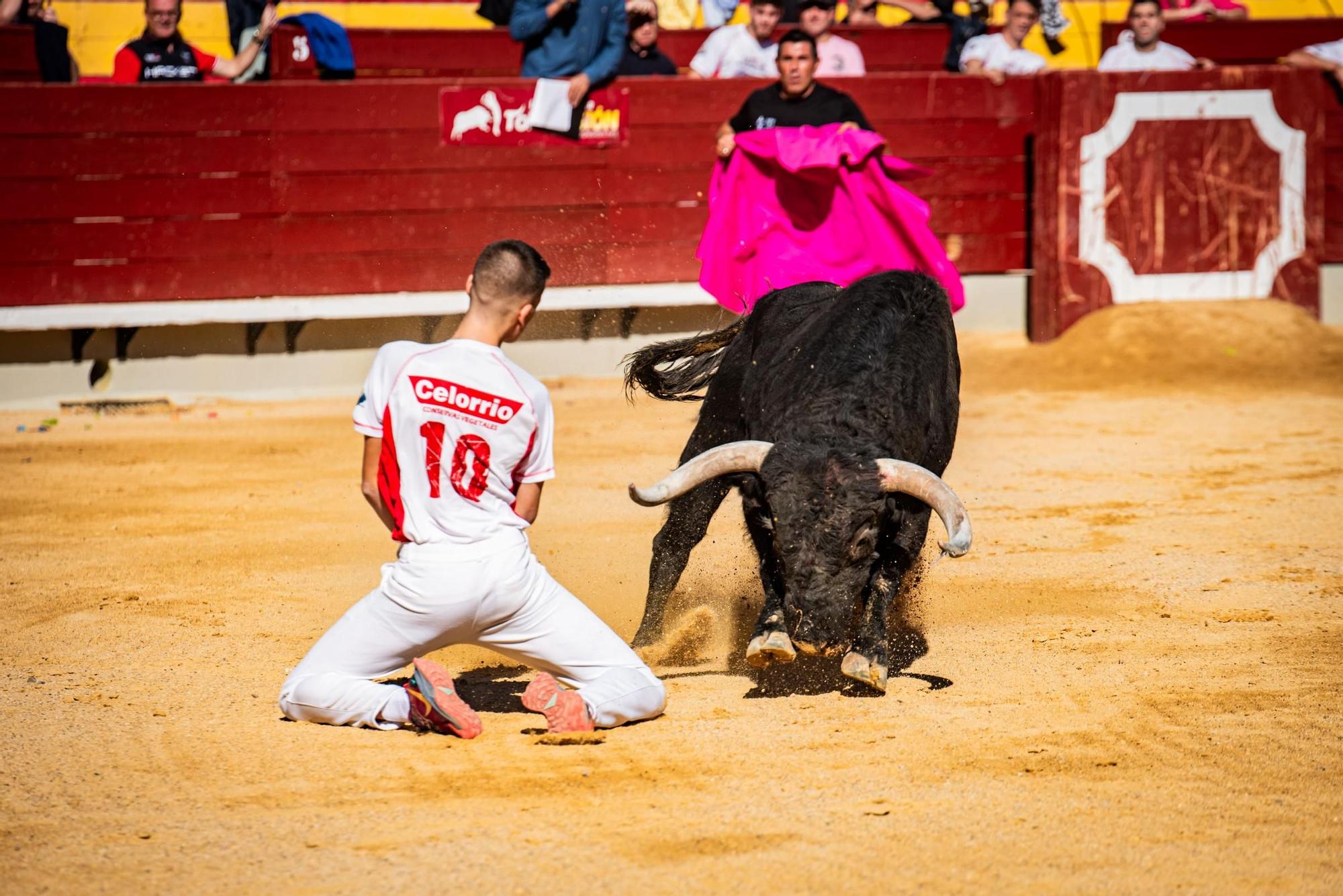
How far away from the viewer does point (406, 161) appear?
8.19 metres

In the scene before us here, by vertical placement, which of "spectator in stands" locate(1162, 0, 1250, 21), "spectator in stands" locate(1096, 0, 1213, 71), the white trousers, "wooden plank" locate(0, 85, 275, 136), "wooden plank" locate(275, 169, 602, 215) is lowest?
the white trousers

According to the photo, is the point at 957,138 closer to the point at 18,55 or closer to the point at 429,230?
the point at 429,230

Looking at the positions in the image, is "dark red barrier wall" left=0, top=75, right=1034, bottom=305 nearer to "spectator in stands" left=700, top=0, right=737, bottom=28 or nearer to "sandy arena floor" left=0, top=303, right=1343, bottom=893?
"spectator in stands" left=700, top=0, right=737, bottom=28

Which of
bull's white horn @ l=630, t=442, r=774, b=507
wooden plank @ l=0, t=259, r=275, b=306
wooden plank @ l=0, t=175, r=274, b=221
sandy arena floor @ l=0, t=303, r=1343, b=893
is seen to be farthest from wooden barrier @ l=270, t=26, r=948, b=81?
bull's white horn @ l=630, t=442, r=774, b=507

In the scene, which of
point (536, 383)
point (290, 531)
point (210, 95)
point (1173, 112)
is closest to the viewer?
point (536, 383)

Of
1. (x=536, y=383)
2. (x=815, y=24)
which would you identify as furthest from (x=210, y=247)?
(x=536, y=383)

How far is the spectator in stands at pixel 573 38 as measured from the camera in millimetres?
7859

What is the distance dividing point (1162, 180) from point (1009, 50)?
1.24 meters

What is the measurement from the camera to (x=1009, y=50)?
30.1ft

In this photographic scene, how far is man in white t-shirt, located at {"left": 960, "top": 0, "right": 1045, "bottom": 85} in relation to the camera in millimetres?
9016

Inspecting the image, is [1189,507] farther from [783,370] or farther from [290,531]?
[290,531]

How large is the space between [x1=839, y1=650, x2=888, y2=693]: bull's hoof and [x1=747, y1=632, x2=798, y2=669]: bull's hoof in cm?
14

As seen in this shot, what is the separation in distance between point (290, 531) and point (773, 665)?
216 centimetres

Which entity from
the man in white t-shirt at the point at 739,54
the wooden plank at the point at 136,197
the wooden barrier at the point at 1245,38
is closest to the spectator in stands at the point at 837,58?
the man in white t-shirt at the point at 739,54
